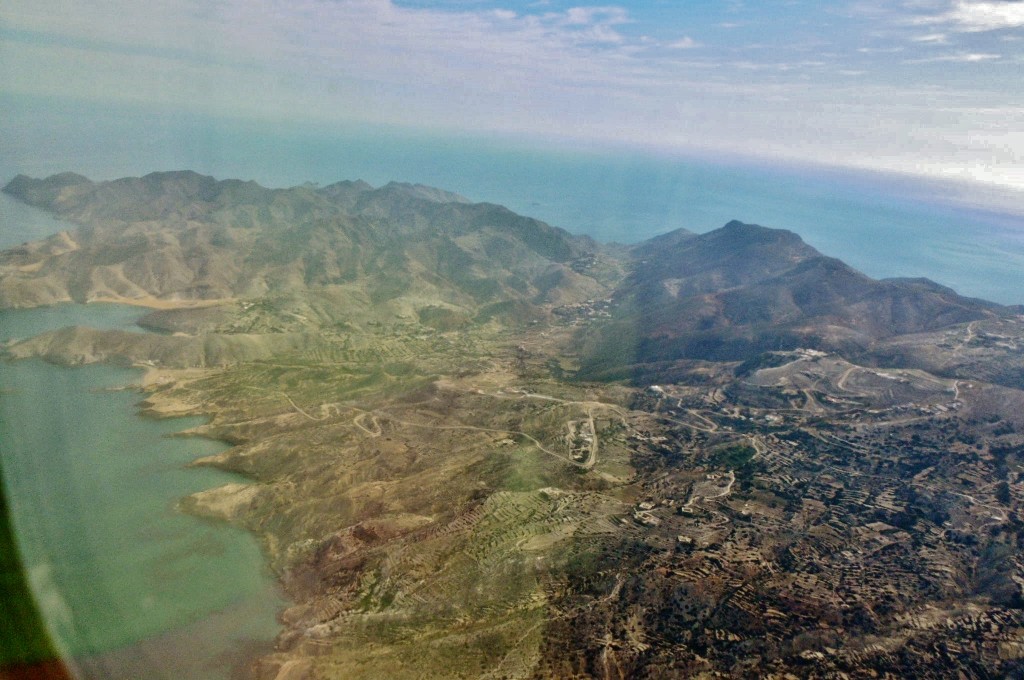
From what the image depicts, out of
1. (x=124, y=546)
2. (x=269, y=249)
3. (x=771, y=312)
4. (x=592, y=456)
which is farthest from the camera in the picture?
(x=269, y=249)

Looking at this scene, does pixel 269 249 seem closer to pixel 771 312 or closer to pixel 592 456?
pixel 592 456

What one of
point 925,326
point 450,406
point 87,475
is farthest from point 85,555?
Result: point 925,326

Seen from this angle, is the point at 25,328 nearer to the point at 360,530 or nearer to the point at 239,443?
the point at 239,443

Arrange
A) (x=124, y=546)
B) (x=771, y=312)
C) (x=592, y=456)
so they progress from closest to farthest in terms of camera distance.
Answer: (x=124, y=546), (x=592, y=456), (x=771, y=312)

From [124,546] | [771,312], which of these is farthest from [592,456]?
[771,312]

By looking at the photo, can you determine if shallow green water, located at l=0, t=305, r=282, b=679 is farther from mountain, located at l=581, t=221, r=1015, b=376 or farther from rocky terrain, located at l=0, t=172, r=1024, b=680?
mountain, located at l=581, t=221, r=1015, b=376
